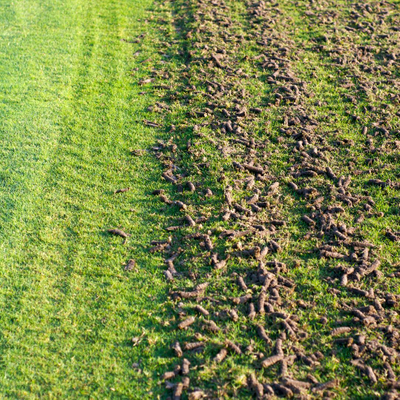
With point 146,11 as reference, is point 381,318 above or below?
below

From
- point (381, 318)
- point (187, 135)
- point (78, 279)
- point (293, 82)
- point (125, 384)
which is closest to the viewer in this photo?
point (125, 384)

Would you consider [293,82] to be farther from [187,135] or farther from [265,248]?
[265,248]

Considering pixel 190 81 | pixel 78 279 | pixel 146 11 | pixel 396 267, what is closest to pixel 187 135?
pixel 190 81

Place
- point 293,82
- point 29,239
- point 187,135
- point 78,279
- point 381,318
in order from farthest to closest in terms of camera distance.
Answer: point 293,82 → point 187,135 → point 29,239 → point 78,279 → point 381,318
